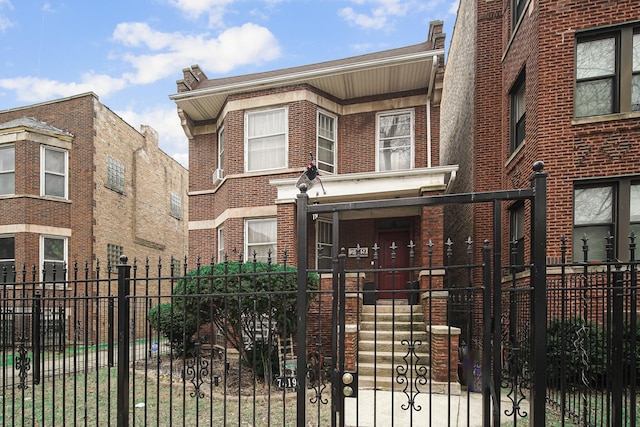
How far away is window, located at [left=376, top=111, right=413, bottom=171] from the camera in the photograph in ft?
40.6

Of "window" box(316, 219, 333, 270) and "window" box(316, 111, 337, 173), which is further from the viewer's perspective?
"window" box(316, 111, 337, 173)

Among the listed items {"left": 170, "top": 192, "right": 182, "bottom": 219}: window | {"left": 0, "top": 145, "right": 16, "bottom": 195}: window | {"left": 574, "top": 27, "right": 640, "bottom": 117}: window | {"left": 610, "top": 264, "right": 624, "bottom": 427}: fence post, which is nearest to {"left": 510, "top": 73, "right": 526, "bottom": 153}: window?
{"left": 574, "top": 27, "right": 640, "bottom": 117}: window

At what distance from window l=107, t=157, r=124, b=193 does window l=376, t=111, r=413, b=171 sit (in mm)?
11689

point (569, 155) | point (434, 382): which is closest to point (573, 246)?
point (569, 155)

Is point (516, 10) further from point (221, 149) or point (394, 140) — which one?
point (221, 149)

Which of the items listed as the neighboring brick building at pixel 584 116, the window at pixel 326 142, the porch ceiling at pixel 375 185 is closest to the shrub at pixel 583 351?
the neighboring brick building at pixel 584 116

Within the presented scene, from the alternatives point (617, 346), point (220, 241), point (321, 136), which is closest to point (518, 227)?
point (321, 136)

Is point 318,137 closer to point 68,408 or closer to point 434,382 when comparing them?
point 434,382

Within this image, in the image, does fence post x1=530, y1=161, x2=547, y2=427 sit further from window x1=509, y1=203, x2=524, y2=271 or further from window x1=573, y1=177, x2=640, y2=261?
window x1=509, y1=203, x2=524, y2=271

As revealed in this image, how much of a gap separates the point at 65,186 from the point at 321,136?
10.7m

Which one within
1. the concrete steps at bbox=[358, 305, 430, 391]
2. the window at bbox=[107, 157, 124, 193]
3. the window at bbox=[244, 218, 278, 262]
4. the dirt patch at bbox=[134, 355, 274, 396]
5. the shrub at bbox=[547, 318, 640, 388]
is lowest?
the dirt patch at bbox=[134, 355, 274, 396]

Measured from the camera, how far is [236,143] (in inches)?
486

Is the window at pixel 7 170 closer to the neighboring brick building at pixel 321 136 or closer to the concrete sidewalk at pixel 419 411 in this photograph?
the neighboring brick building at pixel 321 136

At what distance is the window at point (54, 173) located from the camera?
15109 mm
